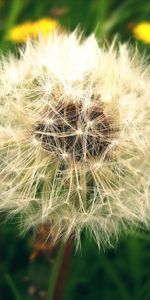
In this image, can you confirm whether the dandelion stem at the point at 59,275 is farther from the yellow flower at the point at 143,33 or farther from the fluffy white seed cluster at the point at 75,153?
the yellow flower at the point at 143,33

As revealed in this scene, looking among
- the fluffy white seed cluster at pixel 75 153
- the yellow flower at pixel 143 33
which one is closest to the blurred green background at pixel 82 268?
the yellow flower at pixel 143 33

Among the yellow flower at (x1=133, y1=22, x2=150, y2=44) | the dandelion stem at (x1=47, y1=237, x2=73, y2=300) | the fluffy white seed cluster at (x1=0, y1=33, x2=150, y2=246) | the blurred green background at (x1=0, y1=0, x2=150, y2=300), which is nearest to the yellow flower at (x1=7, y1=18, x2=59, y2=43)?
the blurred green background at (x1=0, y1=0, x2=150, y2=300)

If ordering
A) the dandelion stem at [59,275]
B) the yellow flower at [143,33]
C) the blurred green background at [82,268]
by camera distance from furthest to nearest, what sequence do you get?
the yellow flower at [143,33], the blurred green background at [82,268], the dandelion stem at [59,275]

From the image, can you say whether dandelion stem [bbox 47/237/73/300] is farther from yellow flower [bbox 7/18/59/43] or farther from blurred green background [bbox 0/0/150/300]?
yellow flower [bbox 7/18/59/43]

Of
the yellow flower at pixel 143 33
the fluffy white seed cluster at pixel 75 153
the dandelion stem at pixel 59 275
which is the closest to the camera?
the fluffy white seed cluster at pixel 75 153

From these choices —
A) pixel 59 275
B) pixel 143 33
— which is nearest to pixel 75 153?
pixel 59 275

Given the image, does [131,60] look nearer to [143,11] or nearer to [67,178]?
[67,178]

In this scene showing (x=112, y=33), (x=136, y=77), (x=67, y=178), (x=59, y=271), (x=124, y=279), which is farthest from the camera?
(x=112, y=33)

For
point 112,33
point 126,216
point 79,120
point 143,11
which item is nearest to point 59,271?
point 126,216
